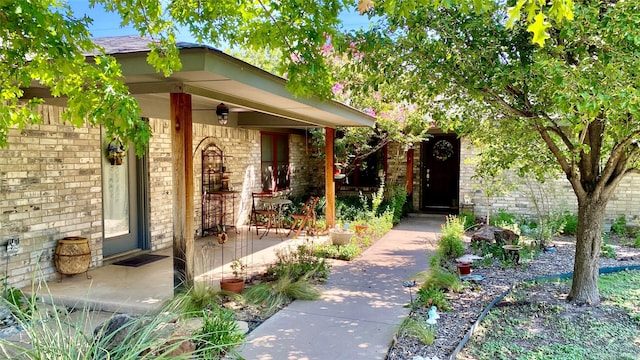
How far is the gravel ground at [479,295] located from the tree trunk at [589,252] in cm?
86

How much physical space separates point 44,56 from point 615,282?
6.73 metres

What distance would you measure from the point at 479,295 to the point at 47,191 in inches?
212

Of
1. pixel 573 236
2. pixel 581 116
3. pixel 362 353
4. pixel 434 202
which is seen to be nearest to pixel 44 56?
pixel 362 353

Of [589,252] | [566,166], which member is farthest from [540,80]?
[589,252]

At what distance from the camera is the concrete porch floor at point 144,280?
15.9 ft

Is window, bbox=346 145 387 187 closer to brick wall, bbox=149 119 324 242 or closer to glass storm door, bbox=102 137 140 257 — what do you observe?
brick wall, bbox=149 119 324 242

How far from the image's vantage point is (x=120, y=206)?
22.8 feet

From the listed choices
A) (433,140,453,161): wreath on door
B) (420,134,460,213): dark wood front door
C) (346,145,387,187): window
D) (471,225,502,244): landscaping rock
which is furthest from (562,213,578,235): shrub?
(346,145,387,187): window

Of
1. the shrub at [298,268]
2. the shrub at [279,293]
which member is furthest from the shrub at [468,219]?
the shrub at [279,293]

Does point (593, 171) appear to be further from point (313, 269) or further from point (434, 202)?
point (434, 202)

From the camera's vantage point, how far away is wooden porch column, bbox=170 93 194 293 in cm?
466

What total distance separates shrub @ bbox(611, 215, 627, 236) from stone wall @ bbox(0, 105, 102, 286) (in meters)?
10.1

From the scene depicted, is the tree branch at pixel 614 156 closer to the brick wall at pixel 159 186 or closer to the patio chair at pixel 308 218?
the patio chair at pixel 308 218

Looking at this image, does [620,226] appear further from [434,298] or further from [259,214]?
[259,214]
